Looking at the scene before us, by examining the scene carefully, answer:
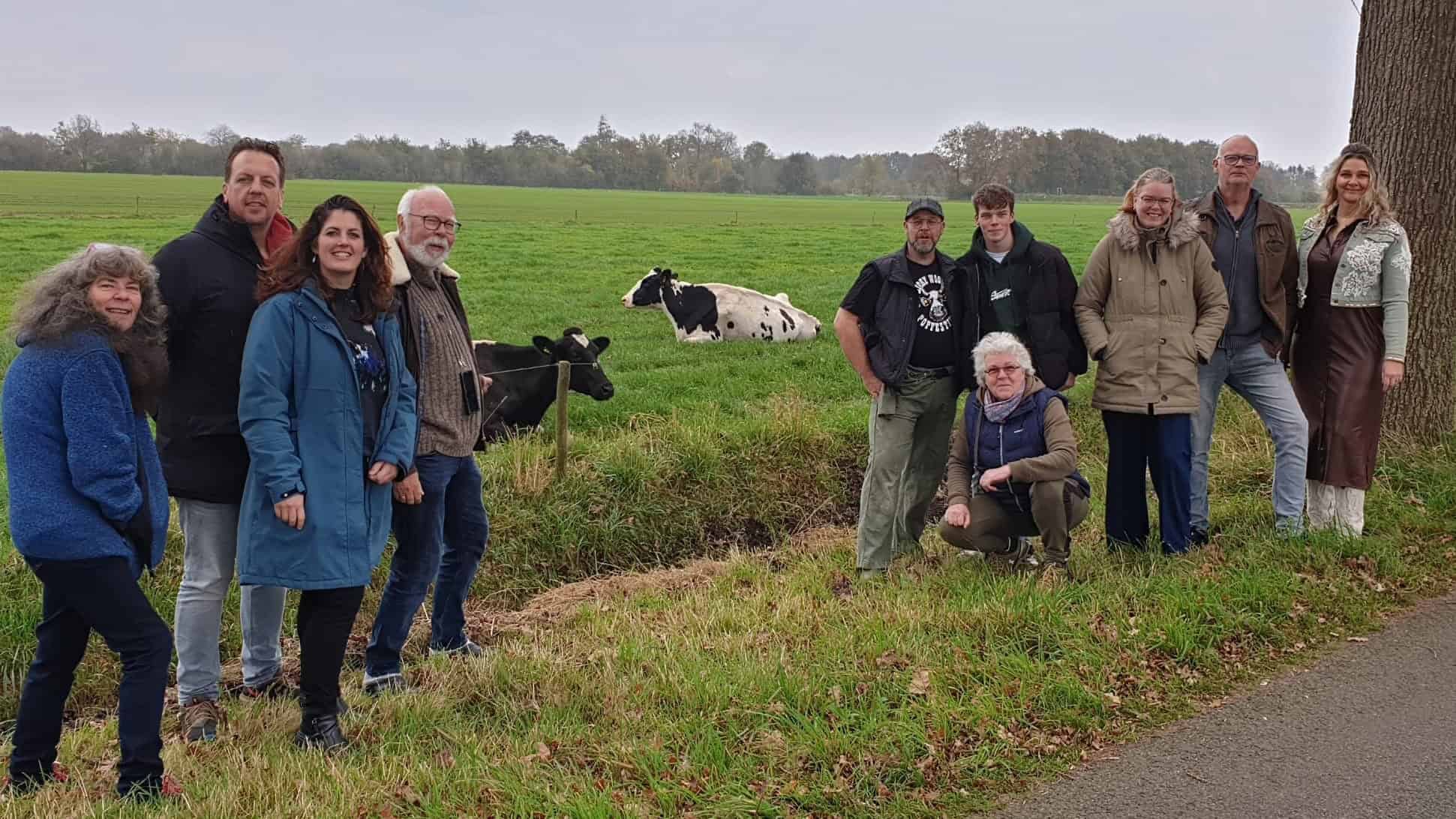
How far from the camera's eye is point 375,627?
17.9 ft

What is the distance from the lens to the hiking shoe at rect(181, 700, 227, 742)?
15.7ft

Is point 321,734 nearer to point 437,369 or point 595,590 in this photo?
point 437,369

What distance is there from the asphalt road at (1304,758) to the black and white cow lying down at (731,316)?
1144 centimetres

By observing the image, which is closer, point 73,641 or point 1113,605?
point 73,641

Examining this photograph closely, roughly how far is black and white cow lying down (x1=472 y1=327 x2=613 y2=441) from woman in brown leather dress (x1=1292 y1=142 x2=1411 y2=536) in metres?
6.34

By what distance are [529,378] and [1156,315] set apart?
6.31m

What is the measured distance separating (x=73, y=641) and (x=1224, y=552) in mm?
5527

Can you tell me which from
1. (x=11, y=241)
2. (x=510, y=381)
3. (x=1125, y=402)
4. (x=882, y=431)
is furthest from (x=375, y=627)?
(x=11, y=241)

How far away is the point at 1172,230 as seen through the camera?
19.8ft

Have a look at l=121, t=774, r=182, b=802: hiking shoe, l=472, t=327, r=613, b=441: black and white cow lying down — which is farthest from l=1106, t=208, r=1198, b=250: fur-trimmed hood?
l=472, t=327, r=613, b=441: black and white cow lying down

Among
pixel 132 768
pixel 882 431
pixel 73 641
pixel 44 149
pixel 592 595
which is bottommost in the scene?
pixel 592 595

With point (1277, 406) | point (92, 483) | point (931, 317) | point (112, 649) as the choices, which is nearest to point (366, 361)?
point (92, 483)

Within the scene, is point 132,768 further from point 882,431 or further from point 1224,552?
point 1224,552

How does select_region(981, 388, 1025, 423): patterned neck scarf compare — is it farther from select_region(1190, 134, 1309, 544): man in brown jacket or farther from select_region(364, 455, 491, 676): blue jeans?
select_region(364, 455, 491, 676): blue jeans
